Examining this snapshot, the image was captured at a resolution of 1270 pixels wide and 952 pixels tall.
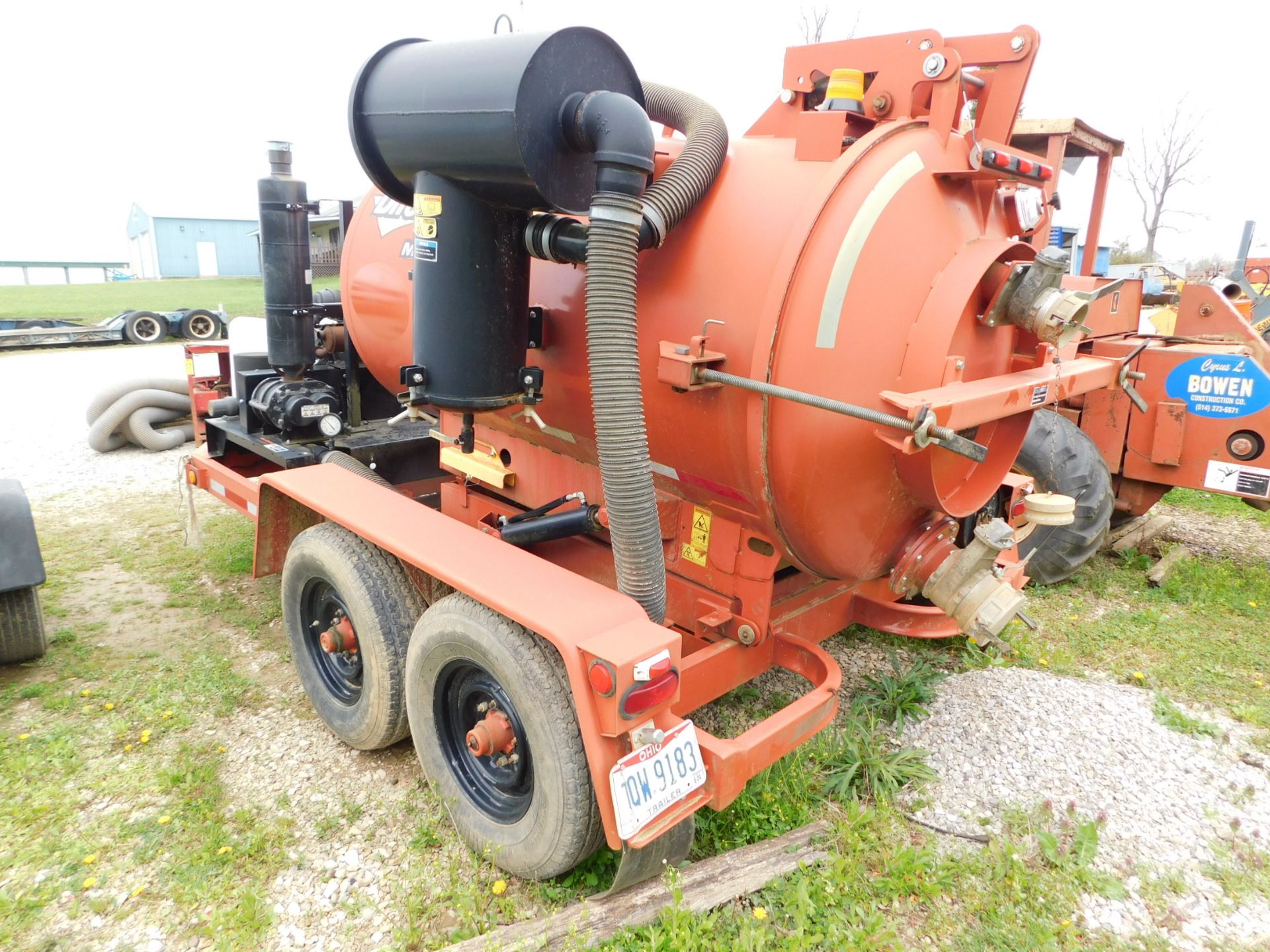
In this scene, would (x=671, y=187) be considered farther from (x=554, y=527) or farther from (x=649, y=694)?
(x=649, y=694)

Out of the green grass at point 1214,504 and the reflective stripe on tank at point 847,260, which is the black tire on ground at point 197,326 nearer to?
the green grass at point 1214,504

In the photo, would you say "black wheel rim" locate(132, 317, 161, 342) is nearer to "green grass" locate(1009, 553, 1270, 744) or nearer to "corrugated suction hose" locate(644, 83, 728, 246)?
"corrugated suction hose" locate(644, 83, 728, 246)

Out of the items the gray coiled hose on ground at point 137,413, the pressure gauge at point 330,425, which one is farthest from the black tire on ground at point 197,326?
the pressure gauge at point 330,425

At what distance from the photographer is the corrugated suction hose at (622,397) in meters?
2.21

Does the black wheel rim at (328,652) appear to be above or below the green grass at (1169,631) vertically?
above

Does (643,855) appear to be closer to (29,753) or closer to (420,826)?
(420,826)

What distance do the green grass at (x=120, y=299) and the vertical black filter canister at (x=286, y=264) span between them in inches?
655

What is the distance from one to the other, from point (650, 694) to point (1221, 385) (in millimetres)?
4572

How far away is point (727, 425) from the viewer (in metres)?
2.50

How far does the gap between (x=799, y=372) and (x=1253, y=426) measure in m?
4.09

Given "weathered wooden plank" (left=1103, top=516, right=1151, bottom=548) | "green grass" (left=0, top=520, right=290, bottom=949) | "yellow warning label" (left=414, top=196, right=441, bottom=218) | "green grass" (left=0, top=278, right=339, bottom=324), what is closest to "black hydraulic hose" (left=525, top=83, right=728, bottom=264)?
"yellow warning label" (left=414, top=196, right=441, bottom=218)

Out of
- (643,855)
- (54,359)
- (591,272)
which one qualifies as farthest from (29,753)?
(54,359)

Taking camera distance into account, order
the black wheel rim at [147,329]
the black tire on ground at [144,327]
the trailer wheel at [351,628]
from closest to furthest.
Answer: the trailer wheel at [351,628] < the black tire on ground at [144,327] < the black wheel rim at [147,329]

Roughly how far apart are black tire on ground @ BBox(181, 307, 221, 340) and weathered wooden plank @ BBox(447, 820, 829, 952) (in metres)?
18.5
